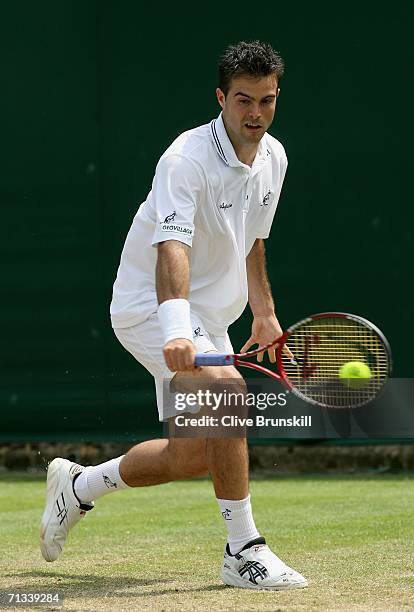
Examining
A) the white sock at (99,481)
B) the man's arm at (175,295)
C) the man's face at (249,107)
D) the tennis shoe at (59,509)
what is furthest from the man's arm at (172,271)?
the tennis shoe at (59,509)

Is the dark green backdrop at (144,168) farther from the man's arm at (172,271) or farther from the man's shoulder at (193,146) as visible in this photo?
the man's arm at (172,271)

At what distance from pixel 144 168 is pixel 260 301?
2488 millimetres

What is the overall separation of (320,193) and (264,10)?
0.98 meters

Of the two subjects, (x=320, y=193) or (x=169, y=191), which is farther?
(x=320, y=193)

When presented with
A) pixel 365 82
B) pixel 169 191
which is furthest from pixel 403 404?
pixel 169 191

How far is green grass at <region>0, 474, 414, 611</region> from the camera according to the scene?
3.62 meters

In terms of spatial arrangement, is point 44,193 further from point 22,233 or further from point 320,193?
point 320,193

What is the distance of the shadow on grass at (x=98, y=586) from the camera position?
146 inches

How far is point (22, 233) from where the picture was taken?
6711mm

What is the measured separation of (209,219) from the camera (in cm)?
393

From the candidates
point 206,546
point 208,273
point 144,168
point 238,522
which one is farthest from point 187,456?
point 144,168

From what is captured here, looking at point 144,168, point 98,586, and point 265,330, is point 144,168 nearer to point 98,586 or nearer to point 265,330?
point 265,330

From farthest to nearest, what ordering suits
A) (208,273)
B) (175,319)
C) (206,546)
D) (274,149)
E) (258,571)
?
(206,546) → (274,149) → (208,273) → (258,571) → (175,319)

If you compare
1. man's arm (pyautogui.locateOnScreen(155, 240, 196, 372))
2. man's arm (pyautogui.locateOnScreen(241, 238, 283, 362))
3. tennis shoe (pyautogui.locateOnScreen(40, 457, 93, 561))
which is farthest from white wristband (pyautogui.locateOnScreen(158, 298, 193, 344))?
tennis shoe (pyautogui.locateOnScreen(40, 457, 93, 561))
